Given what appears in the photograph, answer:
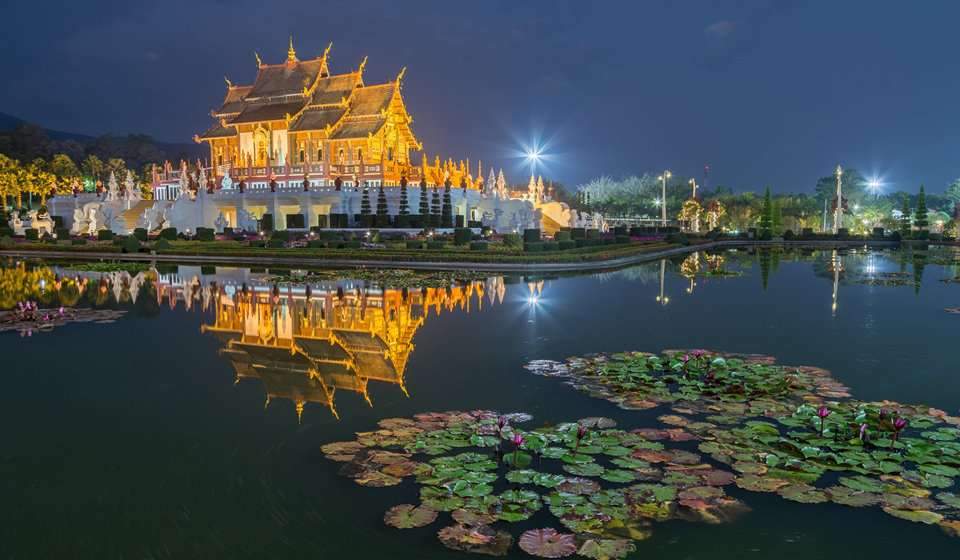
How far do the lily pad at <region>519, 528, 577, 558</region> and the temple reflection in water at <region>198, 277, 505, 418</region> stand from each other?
13.3ft

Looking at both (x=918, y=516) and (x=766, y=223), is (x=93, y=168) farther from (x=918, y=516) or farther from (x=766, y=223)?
(x=918, y=516)

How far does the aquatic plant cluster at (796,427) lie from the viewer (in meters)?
6.56

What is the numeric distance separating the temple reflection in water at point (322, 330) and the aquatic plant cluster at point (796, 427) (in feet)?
9.59

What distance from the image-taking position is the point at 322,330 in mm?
14000

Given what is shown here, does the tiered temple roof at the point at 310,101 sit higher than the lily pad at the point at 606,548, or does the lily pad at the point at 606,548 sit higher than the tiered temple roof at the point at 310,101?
the tiered temple roof at the point at 310,101

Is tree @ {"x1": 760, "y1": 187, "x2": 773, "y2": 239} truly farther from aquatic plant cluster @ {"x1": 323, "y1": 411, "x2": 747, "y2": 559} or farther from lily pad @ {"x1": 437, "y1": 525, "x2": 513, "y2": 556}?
lily pad @ {"x1": 437, "y1": 525, "x2": 513, "y2": 556}

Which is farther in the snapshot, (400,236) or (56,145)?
(56,145)

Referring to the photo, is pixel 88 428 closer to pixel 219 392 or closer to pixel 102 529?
pixel 219 392

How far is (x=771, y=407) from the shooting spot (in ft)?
30.0

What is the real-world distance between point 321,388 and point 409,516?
4.30 m

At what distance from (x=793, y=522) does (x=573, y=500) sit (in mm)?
1875

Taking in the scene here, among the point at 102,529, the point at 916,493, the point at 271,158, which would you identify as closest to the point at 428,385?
the point at 102,529

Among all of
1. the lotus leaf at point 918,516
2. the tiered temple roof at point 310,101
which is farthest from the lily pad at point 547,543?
the tiered temple roof at point 310,101

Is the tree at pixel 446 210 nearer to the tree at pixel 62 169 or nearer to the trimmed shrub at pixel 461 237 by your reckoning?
the trimmed shrub at pixel 461 237
